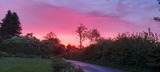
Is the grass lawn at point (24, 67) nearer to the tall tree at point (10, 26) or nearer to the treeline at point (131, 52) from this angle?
the treeline at point (131, 52)

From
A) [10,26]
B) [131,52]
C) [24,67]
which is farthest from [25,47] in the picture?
[10,26]

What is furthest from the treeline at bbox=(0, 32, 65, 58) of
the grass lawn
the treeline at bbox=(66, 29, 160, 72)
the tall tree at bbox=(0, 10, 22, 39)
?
the tall tree at bbox=(0, 10, 22, 39)

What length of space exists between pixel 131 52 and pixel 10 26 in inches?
1700

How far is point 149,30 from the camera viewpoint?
111 ft

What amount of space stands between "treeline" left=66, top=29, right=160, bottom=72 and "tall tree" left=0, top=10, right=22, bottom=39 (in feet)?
107

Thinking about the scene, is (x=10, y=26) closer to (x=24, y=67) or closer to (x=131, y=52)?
(x=131, y=52)

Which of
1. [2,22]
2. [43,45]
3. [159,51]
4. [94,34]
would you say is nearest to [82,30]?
[94,34]

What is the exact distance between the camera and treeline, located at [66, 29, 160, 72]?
27.8m

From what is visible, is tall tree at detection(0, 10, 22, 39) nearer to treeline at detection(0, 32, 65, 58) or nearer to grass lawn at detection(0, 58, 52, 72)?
treeline at detection(0, 32, 65, 58)

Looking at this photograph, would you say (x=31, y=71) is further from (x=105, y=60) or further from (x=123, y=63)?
(x=105, y=60)

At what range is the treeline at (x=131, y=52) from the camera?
27.8 meters

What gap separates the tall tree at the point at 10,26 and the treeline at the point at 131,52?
32535 millimetres

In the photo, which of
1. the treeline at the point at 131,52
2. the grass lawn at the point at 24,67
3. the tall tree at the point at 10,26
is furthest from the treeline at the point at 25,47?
the tall tree at the point at 10,26

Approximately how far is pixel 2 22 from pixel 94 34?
791 inches
